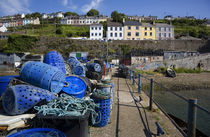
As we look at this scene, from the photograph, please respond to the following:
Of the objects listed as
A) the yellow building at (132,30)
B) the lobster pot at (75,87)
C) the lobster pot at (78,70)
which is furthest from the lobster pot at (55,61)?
the yellow building at (132,30)

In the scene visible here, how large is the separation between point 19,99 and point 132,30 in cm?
5016

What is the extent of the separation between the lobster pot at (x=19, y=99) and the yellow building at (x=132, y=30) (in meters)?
48.9

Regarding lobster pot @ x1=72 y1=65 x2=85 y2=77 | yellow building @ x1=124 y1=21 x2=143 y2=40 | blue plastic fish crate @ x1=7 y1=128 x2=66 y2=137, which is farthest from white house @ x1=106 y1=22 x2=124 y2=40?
blue plastic fish crate @ x1=7 y1=128 x2=66 y2=137

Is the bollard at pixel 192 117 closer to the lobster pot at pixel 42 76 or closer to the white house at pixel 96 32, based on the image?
the lobster pot at pixel 42 76

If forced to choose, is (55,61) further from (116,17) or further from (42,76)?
(116,17)

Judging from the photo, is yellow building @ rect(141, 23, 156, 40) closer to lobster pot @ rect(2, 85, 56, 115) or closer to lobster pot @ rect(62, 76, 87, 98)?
lobster pot @ rect(62, 76, 87, 98)

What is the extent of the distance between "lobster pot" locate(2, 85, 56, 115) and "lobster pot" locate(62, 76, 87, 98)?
1.24 meters

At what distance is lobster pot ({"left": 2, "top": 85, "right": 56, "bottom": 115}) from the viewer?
3.62 metres

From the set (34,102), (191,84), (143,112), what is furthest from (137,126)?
(191,84)

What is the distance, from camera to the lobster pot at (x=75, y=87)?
5.06 meters

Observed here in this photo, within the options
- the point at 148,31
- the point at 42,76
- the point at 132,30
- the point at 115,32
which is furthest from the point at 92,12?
the point at 42,76

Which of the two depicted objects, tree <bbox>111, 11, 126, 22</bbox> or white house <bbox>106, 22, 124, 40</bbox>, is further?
tree <bbox>111, 11, 126, 22</bbox>

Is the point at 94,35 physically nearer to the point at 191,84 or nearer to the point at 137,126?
the point at 191,84

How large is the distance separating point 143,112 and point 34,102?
10.9ft
